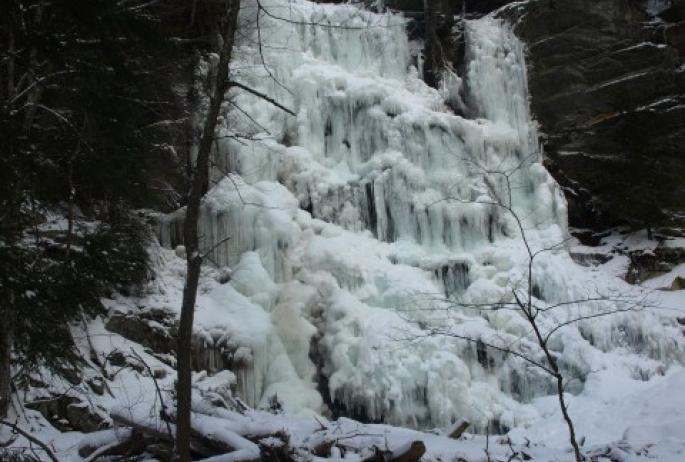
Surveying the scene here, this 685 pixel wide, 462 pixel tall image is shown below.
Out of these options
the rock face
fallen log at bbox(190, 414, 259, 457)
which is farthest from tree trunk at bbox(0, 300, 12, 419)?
the rock face

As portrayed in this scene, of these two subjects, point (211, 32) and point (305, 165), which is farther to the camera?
point (211, 32)

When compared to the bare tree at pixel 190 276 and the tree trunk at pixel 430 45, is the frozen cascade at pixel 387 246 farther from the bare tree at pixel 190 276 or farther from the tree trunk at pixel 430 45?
the bare tree at pixel 190 276

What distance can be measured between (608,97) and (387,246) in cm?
846

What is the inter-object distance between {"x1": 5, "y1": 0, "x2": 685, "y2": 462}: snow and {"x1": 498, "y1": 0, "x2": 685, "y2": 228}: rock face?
173 cm

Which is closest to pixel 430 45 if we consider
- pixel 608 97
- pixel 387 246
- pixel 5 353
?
pixel 608 97

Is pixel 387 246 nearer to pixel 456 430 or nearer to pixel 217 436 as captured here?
pixel 456 430

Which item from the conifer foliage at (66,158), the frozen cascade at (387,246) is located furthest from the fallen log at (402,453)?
the frozen cascade at (387,246)

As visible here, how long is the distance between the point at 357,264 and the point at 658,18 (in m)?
12.2

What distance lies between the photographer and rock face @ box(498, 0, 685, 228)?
52.0 ft

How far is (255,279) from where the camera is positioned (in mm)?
10695

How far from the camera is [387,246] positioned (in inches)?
474

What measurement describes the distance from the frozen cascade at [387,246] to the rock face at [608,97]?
1.73 m

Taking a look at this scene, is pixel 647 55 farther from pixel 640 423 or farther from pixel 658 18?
pixel 640 423

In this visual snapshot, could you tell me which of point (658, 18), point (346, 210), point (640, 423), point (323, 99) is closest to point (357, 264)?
point (346, 210)
